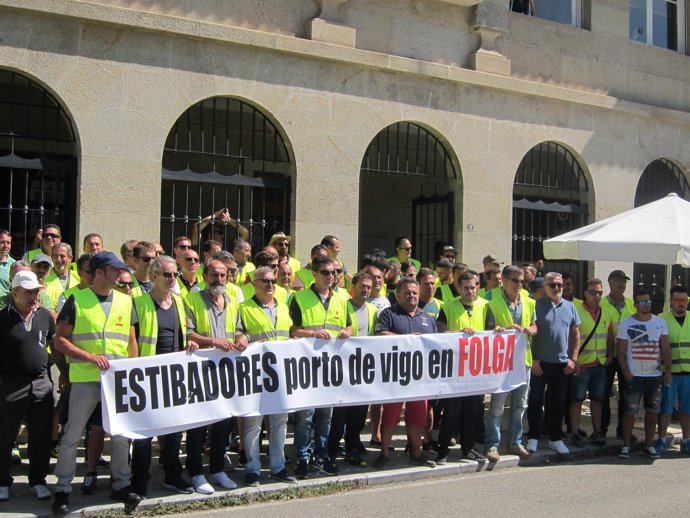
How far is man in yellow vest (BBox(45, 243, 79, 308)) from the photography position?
8016mm

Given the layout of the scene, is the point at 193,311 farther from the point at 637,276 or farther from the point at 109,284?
the point at 637,276

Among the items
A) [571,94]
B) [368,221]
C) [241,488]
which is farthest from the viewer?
[368,221]

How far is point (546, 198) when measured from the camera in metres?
15.0

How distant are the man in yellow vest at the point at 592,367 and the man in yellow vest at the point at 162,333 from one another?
4590mm

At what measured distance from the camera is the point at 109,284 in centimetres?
639

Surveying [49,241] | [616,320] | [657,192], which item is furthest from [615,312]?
[657,192]

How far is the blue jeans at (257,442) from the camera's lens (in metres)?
7.12

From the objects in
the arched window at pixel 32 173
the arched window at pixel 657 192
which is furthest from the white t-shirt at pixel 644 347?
the arched window at pixel 32 173

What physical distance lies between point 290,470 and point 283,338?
125 centimetres

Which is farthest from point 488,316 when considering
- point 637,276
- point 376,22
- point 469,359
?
point 637,276

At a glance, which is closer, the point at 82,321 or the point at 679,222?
the point at 82,321

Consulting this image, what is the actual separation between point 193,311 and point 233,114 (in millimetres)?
8171

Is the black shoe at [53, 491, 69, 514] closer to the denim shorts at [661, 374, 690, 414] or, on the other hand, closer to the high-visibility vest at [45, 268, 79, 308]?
the high-visibility vest at [45, 268, 79, 308]

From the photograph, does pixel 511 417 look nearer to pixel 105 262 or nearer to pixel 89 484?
pixel 89 484
